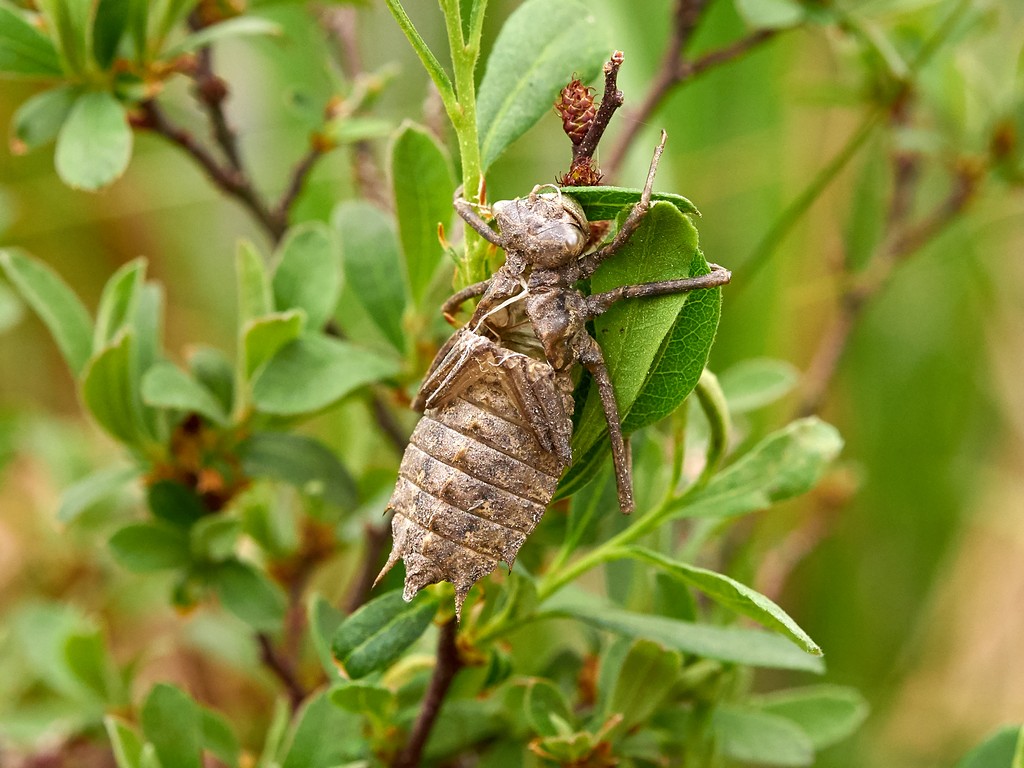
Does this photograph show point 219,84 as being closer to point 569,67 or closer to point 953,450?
point 569,67

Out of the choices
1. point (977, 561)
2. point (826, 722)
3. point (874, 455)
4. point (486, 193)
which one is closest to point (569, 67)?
point (486, 193)

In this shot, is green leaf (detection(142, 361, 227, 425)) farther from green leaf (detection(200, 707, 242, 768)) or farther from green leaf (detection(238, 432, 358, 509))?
green leaf (detection(200, 707, 242, 768))

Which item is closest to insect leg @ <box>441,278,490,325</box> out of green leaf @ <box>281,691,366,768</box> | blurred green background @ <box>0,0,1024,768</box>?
green leaf @ <box>281,691,366,768</box>

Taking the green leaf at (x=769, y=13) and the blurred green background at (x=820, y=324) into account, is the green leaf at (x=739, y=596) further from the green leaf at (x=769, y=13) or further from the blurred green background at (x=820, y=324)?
the blurred green background at (x=820, y=324)

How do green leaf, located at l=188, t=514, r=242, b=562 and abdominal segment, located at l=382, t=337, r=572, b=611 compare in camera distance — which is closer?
abdominal segment, located at l=382, t=337, r=572, b=611

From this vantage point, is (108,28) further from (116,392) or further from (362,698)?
(362,698)
